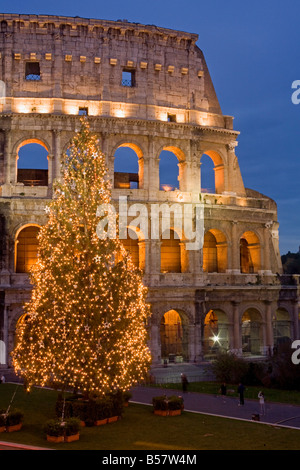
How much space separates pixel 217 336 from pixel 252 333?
2.81 meters

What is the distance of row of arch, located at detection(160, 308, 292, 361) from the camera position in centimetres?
3359

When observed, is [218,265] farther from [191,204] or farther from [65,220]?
[65,220]

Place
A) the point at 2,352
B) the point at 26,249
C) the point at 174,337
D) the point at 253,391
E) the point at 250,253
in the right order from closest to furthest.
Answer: the point at 253,391, the point at 2,352, the point at 26,249, the point at 174,337, the point at 250,253

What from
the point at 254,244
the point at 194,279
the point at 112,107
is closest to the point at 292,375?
the point at 194,279

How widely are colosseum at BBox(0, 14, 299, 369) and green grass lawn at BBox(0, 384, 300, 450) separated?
12.4 m

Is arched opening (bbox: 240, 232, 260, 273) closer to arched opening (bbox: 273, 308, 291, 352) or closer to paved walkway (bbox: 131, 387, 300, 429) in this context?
arched opening (bbox: 273, 308, 291, 352)

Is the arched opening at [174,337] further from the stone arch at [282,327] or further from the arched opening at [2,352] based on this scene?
the arched opening at [2,352]

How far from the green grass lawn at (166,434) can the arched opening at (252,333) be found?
16198mm

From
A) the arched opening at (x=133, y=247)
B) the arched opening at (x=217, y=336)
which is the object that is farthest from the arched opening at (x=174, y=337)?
the arched opening at (x=133, y=247)

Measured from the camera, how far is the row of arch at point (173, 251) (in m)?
33.0

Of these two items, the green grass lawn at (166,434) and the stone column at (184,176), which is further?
the stone column at (184,176)

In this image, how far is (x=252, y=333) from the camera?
36.0m

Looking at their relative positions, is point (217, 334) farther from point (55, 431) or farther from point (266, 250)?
point (55, 431)

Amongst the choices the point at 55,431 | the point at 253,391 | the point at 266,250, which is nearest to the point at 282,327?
the point at 266,250
